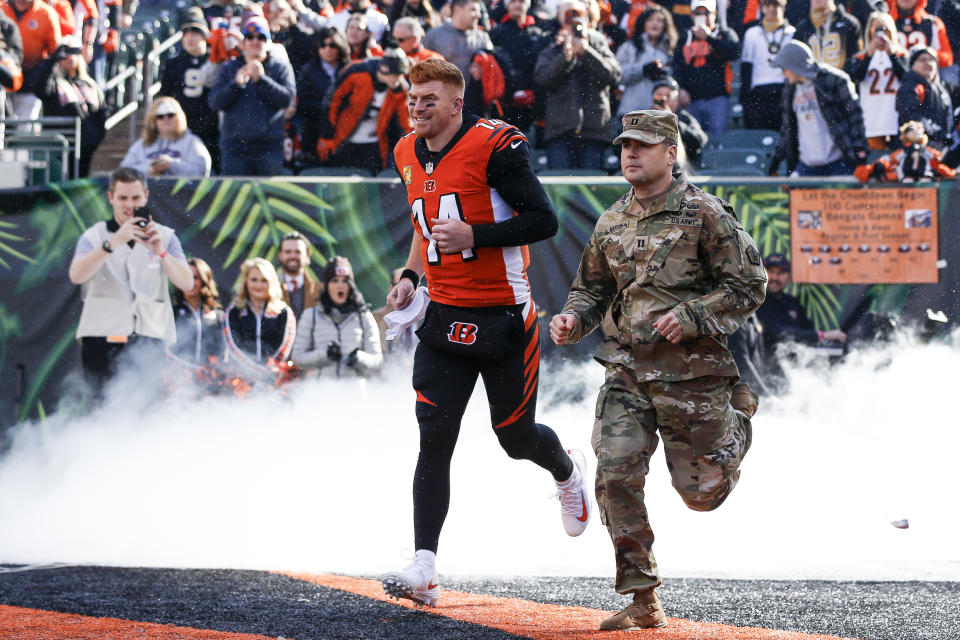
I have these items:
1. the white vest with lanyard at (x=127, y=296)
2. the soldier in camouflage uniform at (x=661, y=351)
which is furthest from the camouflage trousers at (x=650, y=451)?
the white vest with lanyard at (x=127, y=296)

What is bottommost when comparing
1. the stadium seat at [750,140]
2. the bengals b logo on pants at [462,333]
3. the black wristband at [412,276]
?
the bengals b logo on pants at [462,333]

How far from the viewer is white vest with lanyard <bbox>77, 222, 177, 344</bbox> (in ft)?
27.0

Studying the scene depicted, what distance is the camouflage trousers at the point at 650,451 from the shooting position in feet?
13.1

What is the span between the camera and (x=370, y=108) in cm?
913

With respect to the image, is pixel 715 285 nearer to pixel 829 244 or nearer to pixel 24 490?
pixel 829 244

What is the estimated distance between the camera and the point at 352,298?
26.7ft

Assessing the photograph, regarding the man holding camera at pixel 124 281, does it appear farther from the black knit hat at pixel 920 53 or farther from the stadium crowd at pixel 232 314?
the black knit hat at pixel 920 53

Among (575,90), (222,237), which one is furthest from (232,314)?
(575,90)

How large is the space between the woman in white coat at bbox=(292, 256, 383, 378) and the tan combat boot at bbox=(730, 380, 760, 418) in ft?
13.0

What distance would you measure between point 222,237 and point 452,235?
4620 mm

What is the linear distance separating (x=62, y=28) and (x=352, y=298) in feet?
14.8

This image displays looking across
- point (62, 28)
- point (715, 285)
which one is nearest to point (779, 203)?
point (715, 285)

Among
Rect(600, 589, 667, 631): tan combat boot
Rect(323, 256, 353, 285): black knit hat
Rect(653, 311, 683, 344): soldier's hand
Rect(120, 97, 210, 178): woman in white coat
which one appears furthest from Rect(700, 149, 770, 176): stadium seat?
Rect(600, 589, 667, 631): tan combat boot

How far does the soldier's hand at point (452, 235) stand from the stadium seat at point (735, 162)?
18.2ft
